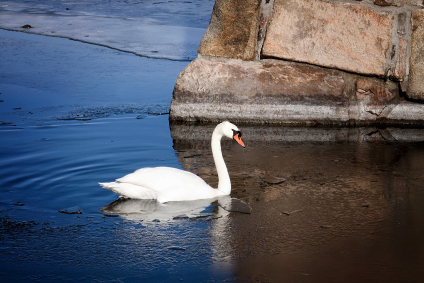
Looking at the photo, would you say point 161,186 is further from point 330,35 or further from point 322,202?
point 330,35

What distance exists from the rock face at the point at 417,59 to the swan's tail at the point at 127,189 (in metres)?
3.44

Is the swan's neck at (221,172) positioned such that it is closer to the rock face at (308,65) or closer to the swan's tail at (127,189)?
the swan's tail at (127,189)

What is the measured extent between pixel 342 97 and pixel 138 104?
2.57m

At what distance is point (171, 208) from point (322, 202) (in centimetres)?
111

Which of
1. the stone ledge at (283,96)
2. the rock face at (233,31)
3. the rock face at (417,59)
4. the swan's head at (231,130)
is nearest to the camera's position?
the swan's head at (231,130)

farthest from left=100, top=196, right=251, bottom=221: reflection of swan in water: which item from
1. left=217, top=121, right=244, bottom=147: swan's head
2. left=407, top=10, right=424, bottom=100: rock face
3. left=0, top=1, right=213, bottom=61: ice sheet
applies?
left=0, top=1, right=213, bottom=61: ice sheet

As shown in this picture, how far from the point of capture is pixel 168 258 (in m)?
3.02

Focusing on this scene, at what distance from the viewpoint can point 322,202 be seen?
393cm

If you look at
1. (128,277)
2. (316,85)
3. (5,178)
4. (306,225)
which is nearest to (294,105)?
(316,85)

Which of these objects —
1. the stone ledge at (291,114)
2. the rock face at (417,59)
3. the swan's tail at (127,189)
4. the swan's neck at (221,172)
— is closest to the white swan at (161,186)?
the swan's tail at (127,189)

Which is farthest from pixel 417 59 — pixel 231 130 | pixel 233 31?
pixel 231 130

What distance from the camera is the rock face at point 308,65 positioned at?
5.83 metres

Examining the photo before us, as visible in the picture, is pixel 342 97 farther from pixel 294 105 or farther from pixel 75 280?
pixel 75 280

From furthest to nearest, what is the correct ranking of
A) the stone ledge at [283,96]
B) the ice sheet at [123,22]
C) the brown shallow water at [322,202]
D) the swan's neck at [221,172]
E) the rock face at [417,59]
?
the ice sheet at [123,22], the stone ledge at [283,96], the rock face at [417,59], the swan's neck at [221,172], the brown shallow water at [322,202]
